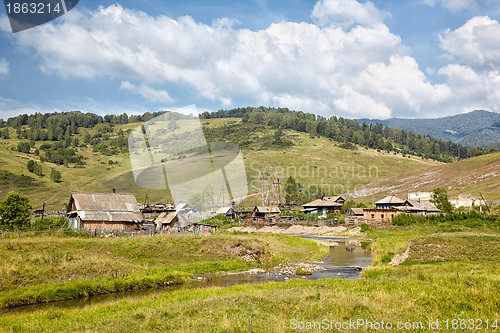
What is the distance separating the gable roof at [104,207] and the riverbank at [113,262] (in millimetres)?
12229

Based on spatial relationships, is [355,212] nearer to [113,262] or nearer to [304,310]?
[113,262]

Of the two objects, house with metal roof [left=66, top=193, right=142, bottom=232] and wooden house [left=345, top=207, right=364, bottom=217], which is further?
wooden house [left=345, top=207, right=364, bottom=217]

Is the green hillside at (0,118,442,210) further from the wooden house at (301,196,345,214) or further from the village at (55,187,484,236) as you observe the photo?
the village at (55,187,484,236)

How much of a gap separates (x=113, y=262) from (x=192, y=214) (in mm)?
68367

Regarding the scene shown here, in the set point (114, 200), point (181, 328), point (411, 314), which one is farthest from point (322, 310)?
point (114, 200)

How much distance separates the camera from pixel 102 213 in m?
47.6

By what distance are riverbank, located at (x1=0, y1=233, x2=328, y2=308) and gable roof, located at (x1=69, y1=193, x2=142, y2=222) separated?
40.1ft

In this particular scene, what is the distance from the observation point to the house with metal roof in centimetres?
4631

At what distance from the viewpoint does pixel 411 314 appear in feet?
42.0

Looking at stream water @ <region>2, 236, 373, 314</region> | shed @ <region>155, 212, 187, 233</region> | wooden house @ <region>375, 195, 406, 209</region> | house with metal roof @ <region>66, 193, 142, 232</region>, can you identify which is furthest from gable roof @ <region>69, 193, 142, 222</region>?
wooden house @ <region>375, 195, 406, 209</region>

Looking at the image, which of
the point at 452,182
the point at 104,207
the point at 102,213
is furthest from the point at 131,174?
the point at 452,182

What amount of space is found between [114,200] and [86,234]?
10.3 meters

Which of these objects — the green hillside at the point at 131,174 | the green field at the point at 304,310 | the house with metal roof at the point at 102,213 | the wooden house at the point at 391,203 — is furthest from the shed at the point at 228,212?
the green field at the point at 304,310

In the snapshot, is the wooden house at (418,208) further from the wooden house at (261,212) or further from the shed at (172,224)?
the shed at (172,224)
